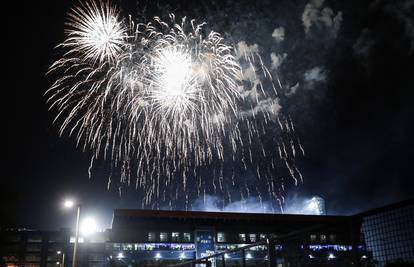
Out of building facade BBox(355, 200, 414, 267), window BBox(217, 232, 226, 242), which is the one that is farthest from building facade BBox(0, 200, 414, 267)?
building facade BBox(355, 200, 414, 267)

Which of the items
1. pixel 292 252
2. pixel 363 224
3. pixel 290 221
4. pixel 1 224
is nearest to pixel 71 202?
pixel 292 252

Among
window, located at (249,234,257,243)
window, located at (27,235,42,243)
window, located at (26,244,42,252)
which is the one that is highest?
window, located at (27,235,42,243)

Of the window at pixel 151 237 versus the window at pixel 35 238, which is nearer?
the window at pixel 151 237

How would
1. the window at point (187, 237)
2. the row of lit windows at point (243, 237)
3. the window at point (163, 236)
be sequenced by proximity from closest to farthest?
the window at point (163, 236), the window at point (187, 237), the row of lit windows at point (243, 237)

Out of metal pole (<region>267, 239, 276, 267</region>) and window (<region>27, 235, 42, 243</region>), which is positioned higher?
window (<region>27, 235, 42, 243</region>)

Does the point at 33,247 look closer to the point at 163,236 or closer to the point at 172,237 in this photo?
the point at 163,236

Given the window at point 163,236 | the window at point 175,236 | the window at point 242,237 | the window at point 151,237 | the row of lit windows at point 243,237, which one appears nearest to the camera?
the window at point 151,237

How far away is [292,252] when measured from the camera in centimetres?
514

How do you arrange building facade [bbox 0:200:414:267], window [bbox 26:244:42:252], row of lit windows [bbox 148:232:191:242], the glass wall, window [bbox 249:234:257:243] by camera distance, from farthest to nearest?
window [bbox 26:244:42:252] → window [bbox 249:234:257:243] → row of lit windows [bbox 148:232:191:242] → building facade [bbox 0:200:414:267] → the glass wall

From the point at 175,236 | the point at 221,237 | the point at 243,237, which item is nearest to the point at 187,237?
the point at 175,236

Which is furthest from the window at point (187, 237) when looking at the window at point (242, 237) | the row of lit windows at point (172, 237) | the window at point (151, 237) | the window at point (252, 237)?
the window at point (252, 237)

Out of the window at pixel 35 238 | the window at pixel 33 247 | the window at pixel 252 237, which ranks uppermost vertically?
the window at pixel 35 238

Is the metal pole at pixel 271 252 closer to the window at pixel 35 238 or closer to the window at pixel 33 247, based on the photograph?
the window at pixel 35 238

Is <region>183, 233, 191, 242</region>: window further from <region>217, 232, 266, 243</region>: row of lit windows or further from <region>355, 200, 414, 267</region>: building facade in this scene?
<region>355, 200, 414, 267</region>: building facade
